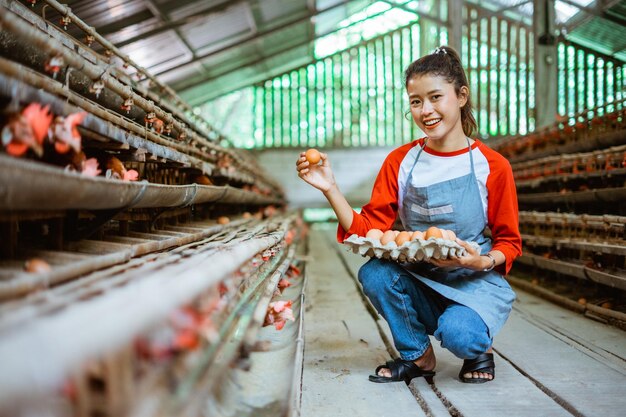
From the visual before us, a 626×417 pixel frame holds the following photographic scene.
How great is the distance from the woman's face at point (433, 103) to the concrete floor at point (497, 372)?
2.85 feet

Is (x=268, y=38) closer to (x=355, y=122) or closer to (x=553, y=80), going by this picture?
(x=355, y=122)

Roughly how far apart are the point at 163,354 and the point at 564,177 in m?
3.74

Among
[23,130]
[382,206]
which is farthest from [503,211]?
[23,130]

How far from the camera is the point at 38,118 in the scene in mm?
1177

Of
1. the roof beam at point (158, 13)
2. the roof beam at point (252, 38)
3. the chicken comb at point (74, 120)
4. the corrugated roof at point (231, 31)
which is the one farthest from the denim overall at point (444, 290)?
the roof beam at point (252, 38)

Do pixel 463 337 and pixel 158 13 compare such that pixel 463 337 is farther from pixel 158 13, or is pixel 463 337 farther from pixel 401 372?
pixel 158 13

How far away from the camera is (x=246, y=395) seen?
156 cm

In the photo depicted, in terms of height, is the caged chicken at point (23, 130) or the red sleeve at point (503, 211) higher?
the caged chicken at point (23, 130)

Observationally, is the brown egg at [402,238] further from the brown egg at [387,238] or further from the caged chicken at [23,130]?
the caged chicken at [23,130]

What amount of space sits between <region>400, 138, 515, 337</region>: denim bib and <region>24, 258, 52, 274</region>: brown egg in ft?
4.01

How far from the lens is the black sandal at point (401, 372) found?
200 cm

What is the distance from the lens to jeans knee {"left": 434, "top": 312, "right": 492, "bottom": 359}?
190 centimetres

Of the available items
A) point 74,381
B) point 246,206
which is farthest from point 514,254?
point 246,206

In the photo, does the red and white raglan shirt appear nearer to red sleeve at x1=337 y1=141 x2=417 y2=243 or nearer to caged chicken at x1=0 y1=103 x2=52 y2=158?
red sleeve at x1=337 y1=141 x2=417 y2=243
